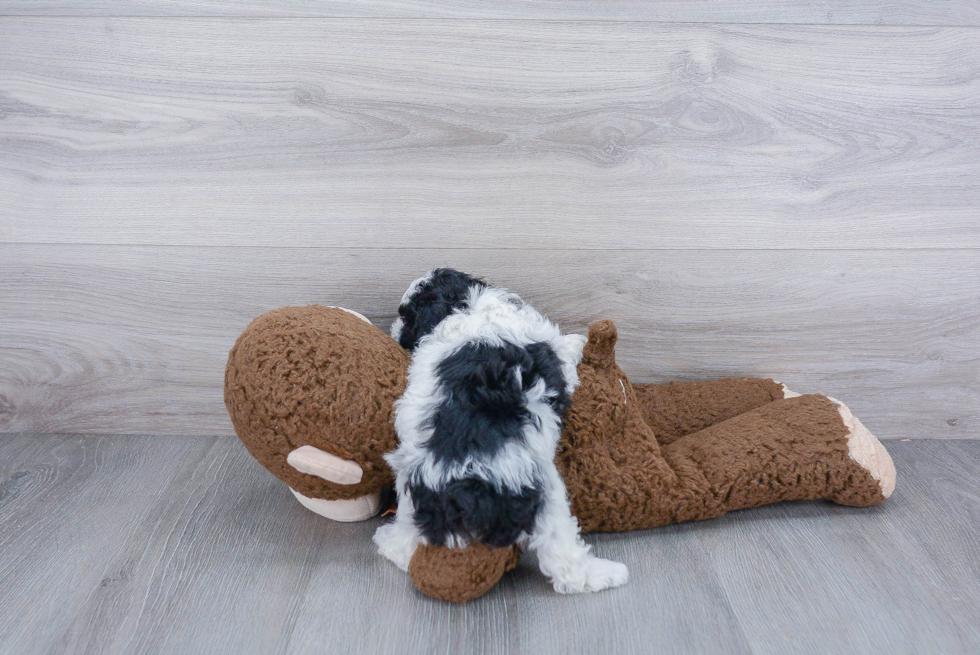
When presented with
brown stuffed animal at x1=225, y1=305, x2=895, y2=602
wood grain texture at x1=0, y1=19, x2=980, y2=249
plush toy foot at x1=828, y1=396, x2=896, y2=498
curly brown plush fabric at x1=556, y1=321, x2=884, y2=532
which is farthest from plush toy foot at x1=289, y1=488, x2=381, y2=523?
plush toy foot at x1=828, y1=396, x2=896, y2=498

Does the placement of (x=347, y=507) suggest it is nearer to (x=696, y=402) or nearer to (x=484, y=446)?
(x=484, y=446)

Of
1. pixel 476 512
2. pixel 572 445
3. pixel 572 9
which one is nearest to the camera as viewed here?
pixel 476 512

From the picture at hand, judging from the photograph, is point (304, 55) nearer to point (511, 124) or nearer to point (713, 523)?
point (511, 124)

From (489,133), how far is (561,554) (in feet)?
1.84

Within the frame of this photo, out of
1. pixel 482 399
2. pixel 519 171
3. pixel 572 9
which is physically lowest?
pixel 482 399

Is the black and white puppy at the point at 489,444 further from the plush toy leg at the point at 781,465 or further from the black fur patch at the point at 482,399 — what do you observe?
the plush toy leg at the point at 781,465

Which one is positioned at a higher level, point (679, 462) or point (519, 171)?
point (519, 171)

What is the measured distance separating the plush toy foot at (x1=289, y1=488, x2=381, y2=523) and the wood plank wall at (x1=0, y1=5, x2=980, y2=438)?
0.94 feet

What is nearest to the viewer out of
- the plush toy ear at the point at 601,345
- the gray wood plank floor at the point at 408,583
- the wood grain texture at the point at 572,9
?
the gray wood plank floor at the point at 408,583

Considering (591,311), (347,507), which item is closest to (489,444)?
(347,507)

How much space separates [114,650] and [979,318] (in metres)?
1.21

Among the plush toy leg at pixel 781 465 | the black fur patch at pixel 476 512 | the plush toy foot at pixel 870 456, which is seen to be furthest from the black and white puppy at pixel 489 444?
the plush toy foot at pixel 870 456

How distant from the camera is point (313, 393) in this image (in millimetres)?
741

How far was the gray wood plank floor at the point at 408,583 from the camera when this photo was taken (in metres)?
0.67
